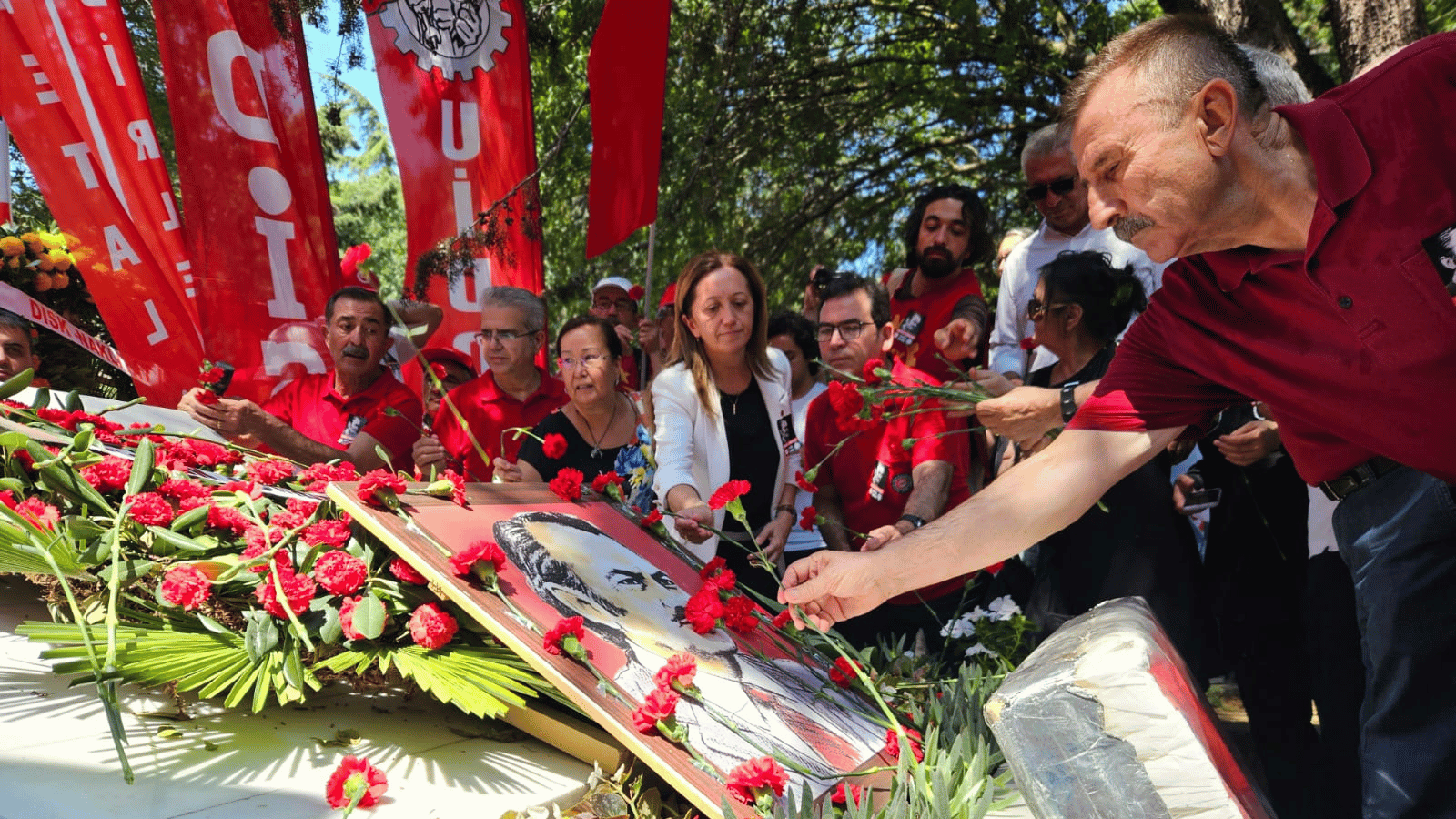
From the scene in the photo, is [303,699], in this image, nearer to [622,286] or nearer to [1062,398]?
[1062,398]

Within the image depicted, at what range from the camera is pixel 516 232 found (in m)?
5.30

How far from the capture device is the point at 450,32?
5328mm

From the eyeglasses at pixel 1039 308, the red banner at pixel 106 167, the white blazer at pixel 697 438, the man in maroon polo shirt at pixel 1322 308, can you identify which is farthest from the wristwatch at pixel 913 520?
the red banner at pixel 106 167

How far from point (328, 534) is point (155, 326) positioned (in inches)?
115

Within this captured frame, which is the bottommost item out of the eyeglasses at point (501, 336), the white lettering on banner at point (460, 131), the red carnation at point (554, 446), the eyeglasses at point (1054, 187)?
the red carnation at point (554, 446)

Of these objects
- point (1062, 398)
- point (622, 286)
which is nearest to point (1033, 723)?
point (1062, 398)

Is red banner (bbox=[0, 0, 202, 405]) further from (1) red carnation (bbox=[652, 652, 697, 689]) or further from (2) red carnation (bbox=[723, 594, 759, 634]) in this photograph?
(1) red carnation (bbox=[652, 652, 697, 689])

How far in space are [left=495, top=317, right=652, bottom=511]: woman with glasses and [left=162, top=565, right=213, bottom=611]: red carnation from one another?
1751mm

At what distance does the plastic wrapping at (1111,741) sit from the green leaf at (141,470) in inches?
72.5

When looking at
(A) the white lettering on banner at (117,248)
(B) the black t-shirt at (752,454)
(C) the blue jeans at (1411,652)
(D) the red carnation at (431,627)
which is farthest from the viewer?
(A) the white lettering on banner at (117,248)

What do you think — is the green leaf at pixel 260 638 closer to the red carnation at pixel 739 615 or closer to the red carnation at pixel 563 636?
Result: the red carnation at pixel 563 636

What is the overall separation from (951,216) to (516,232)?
2.16 meters

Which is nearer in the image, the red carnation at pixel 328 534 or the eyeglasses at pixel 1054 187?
the red carnation at pixel 328 534

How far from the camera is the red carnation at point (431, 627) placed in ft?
5.96
